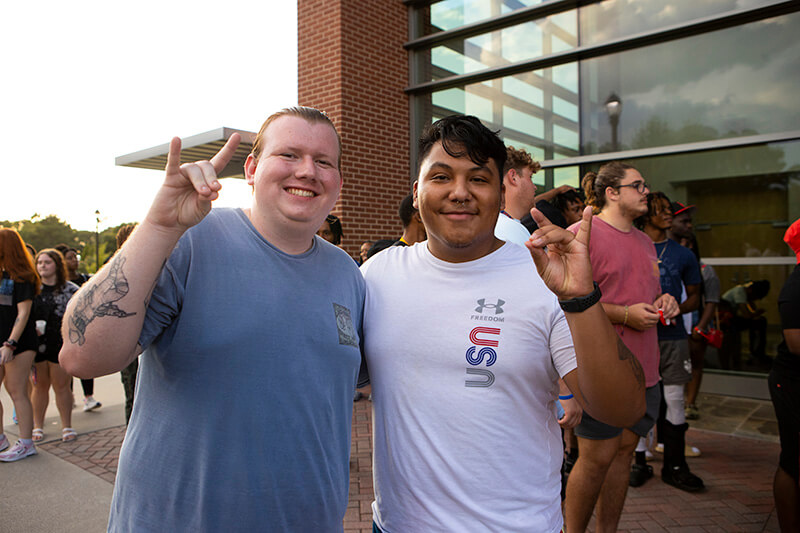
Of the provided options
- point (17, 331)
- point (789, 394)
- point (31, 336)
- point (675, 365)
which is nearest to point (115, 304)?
point (789, 394)

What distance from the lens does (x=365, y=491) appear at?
13.7 ft

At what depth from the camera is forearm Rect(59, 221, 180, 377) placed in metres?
1.31

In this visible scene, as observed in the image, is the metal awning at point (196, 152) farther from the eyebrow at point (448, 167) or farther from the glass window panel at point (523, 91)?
the eyebrow at point (448, 167)

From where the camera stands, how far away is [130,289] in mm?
1309

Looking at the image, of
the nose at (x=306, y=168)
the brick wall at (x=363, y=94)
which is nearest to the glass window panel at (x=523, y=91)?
the brick wall at (x=363, y=94)

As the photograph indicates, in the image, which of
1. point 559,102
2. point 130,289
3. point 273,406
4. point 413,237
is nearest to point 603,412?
point 273,406

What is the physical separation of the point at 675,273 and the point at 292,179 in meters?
3.90

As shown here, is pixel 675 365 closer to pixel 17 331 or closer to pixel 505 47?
pixel 505 47

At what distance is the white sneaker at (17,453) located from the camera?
5066mm

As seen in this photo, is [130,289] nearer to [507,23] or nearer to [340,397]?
[340,397]

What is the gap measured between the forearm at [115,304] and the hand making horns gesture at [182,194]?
0.12 ft

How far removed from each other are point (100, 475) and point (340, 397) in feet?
13.4

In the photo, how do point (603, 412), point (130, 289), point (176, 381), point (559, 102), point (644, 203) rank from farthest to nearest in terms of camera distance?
point (559, 102) < point (644, 203) < point (603, 412) < point (176, 381) < point (130, 289)

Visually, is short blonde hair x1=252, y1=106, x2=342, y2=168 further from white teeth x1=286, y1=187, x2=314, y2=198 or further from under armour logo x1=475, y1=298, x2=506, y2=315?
under armour logo x1=475, y1=298, x2=506, y2=315
